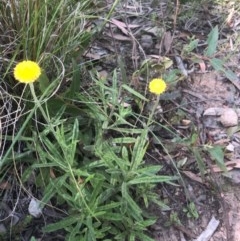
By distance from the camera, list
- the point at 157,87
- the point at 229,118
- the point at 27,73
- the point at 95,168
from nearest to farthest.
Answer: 1. the point at 27,73
2. the point at 157,87
3. the point at 95,168
4. the point at 229,118

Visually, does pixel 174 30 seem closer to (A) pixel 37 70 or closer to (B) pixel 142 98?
(B) pixel 142 98

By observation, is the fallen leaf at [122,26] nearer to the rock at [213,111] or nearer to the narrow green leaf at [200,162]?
the rock at [213,111]

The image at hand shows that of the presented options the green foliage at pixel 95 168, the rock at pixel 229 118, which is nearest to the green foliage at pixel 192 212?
the green foliage at pixel 95 168

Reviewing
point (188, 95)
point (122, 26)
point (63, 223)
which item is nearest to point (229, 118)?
point (188, 95)

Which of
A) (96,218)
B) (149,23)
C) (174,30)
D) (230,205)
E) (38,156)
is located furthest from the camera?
(149,23)

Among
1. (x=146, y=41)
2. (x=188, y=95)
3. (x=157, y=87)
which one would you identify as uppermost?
(x=157, y=87)

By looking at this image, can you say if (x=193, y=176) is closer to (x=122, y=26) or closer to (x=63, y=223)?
(x=63, y=223)

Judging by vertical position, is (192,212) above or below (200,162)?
below

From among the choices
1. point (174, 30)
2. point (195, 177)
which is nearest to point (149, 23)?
point (174, 30)
